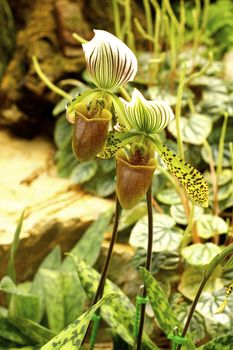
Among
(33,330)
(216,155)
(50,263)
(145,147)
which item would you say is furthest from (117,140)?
(216,155)

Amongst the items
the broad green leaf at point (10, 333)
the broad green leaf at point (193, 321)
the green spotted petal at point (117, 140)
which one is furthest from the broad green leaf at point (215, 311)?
the green spotted petal at point (117, 140)

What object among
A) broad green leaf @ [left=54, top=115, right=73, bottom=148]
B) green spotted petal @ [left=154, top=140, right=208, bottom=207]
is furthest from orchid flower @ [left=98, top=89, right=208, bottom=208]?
broad green leaf @ [left=54, top=115, right=73, bottom=148]

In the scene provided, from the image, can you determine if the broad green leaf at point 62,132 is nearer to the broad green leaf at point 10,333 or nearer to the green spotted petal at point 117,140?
the broad green leaf at point 10,333

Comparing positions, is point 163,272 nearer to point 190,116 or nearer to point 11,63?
point 190,116

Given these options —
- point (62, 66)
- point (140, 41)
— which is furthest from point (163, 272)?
point (140, 41)

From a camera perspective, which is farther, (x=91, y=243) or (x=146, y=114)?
(x=91, y=243)

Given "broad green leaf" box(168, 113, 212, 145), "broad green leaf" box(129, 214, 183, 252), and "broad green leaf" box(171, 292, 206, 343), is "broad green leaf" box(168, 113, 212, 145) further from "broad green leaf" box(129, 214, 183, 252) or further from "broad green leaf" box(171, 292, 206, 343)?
"broad green leaf" box(171, 292, 206, 343)

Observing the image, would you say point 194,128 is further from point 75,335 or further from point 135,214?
point 75,335

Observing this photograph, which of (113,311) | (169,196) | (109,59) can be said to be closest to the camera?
(109,59)
